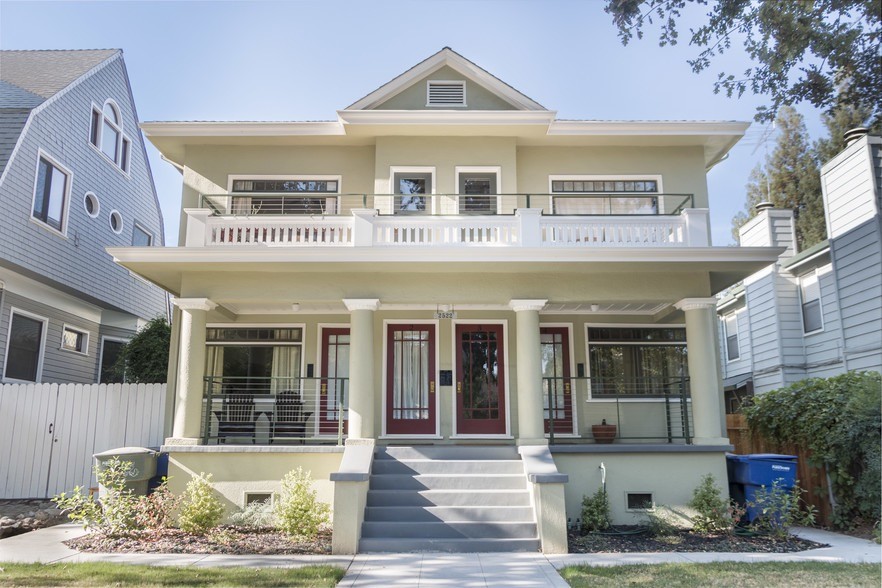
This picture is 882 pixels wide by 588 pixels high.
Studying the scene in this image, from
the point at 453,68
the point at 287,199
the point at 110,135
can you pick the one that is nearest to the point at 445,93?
the point at 453,68

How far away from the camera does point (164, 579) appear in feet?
22.7

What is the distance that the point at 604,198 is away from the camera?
506 inches

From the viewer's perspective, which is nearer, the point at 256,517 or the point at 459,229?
the point at 256,517

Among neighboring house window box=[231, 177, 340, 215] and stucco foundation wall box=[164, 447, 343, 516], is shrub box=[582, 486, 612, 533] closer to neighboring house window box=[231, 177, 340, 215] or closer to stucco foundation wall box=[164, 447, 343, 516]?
stucco foundation wall box=[164, 447, 343, 516]

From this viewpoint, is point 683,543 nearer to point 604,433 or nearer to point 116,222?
point 604,433

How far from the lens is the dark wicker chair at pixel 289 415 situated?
1223 cm

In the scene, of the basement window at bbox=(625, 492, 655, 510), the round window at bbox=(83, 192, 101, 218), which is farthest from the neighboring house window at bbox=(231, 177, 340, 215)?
the basement window at bbox=(625, 492, 655, 510)

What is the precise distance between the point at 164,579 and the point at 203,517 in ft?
8.20

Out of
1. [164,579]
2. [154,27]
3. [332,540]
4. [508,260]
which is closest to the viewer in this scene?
[164,579]

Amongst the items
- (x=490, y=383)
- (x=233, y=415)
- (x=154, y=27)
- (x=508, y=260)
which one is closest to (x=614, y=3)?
(x=508, y=260)

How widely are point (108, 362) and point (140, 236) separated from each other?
12.4 feet

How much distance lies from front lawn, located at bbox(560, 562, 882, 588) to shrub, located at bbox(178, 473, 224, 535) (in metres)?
5.02

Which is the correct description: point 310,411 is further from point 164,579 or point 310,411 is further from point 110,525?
point 164,579

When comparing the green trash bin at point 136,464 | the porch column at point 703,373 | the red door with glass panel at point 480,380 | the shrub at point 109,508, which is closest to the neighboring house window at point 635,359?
the red door with glass panel at point 480,380
